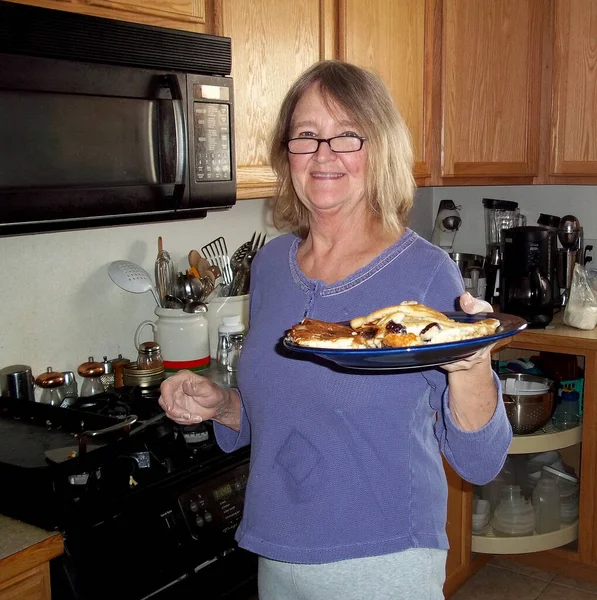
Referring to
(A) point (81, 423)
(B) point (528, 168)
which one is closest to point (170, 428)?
(A) point (81, 423)

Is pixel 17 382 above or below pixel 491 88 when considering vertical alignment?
below

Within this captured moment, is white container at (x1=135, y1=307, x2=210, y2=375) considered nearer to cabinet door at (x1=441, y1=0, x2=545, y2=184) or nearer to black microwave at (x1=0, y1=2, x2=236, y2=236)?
black microwave at (x1=0, y1=2, x2=236, y2=236)

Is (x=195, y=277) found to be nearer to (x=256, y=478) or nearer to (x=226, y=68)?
(x=226, y=68)

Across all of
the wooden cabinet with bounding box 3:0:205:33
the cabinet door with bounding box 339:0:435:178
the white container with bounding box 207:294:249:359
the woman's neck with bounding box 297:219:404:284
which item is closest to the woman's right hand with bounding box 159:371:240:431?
the woman's neck with bounding box 297:219:404:284

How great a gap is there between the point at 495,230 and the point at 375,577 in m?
2.17

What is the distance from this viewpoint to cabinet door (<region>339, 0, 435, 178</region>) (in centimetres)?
215

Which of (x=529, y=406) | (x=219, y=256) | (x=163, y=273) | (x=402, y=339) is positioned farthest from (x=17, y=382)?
(x=529, y=406)

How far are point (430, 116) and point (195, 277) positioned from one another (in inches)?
37.5

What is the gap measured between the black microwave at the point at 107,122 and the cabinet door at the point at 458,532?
1.22 meters

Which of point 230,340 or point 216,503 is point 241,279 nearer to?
point 230,340

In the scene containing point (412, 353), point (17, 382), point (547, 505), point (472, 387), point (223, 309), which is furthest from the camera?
point (547, 505)

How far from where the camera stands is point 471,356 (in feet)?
3.07

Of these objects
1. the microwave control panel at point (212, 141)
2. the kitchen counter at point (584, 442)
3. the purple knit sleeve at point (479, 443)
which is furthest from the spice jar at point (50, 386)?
the kitchen counter at point (584, 442)

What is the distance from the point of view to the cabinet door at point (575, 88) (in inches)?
103
